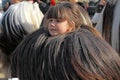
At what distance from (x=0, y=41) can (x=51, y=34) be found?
779 millimetres

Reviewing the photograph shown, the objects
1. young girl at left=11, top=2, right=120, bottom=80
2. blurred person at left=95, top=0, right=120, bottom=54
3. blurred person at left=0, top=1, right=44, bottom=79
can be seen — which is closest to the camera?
young girl at left=11, top=2, right=120, bottom=80

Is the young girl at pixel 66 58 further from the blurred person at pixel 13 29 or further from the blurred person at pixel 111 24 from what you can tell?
the blurred person at pixel 111 24

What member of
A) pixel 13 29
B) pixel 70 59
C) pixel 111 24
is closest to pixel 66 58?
pixel 70 59

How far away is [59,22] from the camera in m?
0.89

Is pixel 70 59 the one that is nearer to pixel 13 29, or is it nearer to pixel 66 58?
pixel 66 58

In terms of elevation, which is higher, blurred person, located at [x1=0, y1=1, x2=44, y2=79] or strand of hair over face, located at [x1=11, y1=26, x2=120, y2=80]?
strand of hair over face, located at [x1=11, y1=26, x2=120, y2=80]

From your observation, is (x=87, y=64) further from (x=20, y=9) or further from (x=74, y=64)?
(x=20, y=9)

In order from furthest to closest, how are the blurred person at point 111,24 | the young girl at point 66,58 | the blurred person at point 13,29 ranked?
1. the blurred person at point 111,24
2. the blurred person at point 13,29
3. the young girl at point 66,58

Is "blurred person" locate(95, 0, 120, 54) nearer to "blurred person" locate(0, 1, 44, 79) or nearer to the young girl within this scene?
"blurred person" locate(0, 1, 44, 79)

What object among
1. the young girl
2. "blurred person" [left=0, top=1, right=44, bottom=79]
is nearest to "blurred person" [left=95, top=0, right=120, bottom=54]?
"blurred person" [left=0, top=1, right=44, bottom=79]

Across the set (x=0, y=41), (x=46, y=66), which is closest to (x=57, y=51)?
(x=46, y=66)

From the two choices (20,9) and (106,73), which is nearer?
(106,73)

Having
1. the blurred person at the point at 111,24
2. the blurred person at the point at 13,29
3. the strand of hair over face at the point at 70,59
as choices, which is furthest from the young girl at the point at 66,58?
the blurred person at the point at 111,24

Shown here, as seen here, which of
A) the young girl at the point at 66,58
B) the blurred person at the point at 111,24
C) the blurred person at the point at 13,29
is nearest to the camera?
the young girl at the point at 66,58
